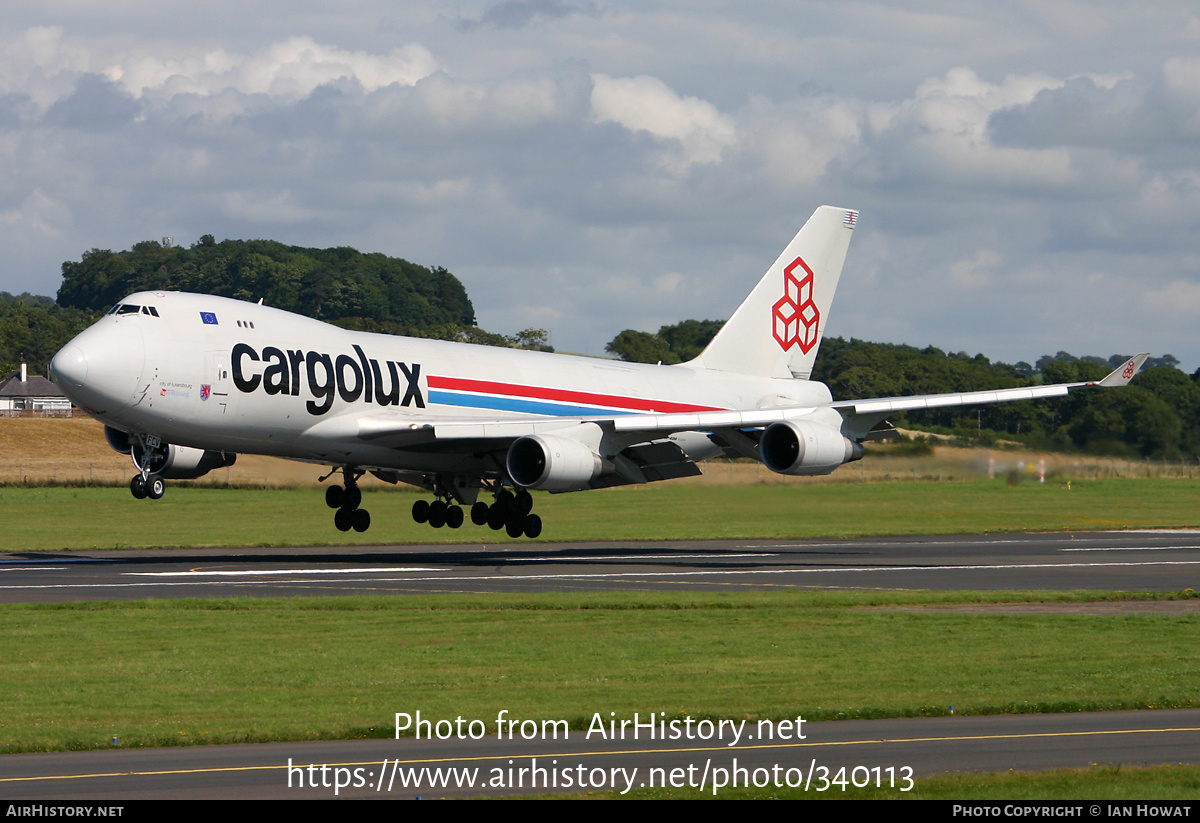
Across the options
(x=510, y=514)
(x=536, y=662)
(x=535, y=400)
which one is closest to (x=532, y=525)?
(x=510, y=514)

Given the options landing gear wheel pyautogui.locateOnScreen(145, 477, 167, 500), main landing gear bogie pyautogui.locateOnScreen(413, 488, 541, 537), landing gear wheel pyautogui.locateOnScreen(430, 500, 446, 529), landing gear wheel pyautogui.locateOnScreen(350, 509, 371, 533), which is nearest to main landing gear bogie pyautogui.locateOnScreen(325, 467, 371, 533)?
landing gear wheel pyautogui.locateOnScreen(350, 509, 371, 533)

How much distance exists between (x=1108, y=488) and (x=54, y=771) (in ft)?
279

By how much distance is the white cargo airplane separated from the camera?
37.4m

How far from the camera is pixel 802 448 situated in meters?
42.7

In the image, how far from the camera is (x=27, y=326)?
147 m

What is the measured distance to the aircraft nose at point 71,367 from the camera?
118 feet

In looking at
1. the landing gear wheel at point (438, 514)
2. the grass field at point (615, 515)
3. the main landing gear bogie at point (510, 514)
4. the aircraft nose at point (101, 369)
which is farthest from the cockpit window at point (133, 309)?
the grass field at point (615, 515)

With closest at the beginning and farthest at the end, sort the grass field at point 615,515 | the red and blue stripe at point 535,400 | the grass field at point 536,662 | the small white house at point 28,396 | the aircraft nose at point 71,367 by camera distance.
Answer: the grass field at point 536,662, the aircraft nose at point 71,367, the red and blue stripe at point 535,400, the grass field at point 615,515, the small white house at point 28,396

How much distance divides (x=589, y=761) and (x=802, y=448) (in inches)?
1115

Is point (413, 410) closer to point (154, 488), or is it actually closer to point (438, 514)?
point (438, 514)

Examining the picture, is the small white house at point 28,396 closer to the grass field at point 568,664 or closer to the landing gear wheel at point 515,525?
the landing gear wheel at point 515,525

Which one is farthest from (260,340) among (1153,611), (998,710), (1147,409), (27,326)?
(27,326)

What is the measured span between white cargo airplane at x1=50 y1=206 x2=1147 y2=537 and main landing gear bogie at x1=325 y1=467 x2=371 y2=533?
0.07 meters

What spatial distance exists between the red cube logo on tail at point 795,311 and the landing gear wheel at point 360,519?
1863 cm
